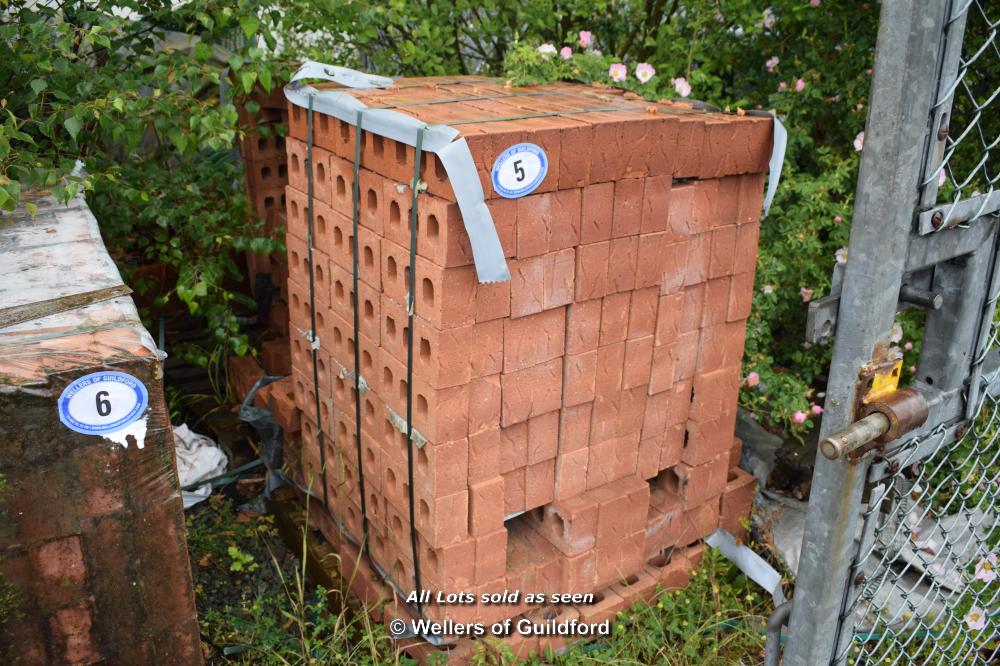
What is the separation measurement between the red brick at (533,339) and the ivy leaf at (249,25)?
1726 millimetres

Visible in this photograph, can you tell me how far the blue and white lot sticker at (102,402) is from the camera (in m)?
2.17

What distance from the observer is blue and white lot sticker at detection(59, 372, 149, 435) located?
217 centimetres

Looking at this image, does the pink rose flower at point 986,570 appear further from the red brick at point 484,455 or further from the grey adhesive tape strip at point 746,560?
the red brick at point 484,455

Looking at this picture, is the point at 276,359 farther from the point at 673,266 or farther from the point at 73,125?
the point at 673,266

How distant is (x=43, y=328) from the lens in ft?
7.64

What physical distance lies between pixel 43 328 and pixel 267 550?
2012mm

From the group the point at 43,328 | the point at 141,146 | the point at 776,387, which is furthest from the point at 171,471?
the point at 141,146

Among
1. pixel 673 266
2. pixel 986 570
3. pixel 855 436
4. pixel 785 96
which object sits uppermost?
pixel 785 96

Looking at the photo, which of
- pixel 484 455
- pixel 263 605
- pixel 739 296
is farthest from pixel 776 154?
pixel 263 605

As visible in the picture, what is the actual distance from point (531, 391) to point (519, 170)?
0.81 meters

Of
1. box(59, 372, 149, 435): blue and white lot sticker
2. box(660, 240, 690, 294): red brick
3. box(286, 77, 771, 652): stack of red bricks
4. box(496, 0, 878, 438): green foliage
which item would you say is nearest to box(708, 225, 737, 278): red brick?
box(286, 77, 771, 652): stack of red bricks

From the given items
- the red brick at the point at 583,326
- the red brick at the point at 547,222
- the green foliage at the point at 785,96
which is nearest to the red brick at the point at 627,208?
the red brick at the point at 547,222

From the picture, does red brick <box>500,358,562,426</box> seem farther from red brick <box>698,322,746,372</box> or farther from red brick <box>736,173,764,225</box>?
red brick <box>736,173,764,225</box>

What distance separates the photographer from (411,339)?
2.93 metres
